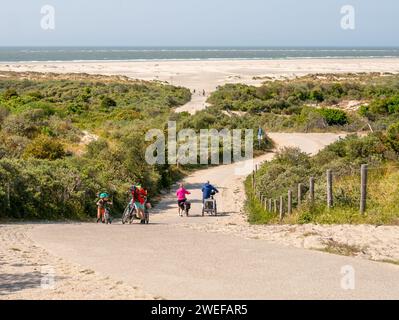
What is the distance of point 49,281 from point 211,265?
2.78 metres

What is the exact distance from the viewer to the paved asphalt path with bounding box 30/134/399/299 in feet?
28.5

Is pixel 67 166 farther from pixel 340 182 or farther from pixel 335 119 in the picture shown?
A: pixel 335 119

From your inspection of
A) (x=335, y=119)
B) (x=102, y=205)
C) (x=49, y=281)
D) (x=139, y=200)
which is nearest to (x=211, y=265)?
(x=49, y=281)

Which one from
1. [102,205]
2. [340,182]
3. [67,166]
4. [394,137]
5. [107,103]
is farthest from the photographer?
[107,103]

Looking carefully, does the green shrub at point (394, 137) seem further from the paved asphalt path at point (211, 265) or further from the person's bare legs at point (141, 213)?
the paved asphalt path at point (211, 265)

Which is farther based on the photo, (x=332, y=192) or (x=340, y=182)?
(x=340, y=182)

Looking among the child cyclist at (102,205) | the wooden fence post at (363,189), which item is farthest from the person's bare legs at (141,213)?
the wooden fence post at (363,189)

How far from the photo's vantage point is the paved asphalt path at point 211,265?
28.5ft

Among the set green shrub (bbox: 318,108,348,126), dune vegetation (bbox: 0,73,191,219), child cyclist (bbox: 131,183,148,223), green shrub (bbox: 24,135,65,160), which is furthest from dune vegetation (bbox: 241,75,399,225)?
green shrub (bbox: 318,108,348,126)

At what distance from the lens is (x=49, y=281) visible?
9.39 m

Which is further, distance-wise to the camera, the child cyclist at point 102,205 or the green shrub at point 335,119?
the green shrub at point 335,119

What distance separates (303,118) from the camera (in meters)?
49.8

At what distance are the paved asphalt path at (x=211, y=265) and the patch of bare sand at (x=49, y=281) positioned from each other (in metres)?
0.33
